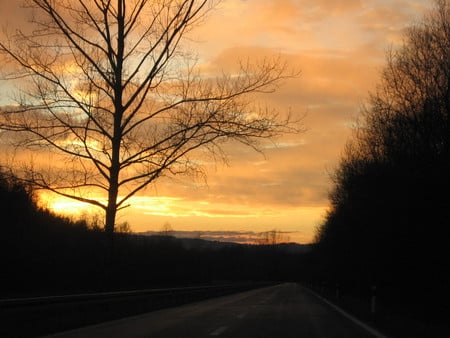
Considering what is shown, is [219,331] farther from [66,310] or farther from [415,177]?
[415,177]

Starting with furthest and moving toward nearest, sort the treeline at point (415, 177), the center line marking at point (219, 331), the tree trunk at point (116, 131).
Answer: the treeline at point (415, 177), the tree trunk at point (116, 131), the center line marking at point (219, 331)

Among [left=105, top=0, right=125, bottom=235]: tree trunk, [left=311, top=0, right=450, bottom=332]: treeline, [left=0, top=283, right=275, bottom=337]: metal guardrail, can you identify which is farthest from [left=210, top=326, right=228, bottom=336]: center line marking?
[left=311, top=0, right=450, bottom=332]: treeline

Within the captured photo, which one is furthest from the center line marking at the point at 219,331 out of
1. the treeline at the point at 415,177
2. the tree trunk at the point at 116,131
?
the treeline at the point at 415,177

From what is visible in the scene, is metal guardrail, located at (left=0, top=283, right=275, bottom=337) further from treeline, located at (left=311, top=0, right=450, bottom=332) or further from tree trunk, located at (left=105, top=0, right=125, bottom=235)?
treeline, located at (left=311, top=0, right=450, bottom=332)

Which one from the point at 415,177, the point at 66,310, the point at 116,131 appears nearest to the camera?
the point at 66,310

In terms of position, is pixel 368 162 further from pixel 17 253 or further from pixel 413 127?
pixel 17 253

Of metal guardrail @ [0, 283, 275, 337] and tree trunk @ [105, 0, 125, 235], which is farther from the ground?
tree trunk @ [105, 0, 125, 235]

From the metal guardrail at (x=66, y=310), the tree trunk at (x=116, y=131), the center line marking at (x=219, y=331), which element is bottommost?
the center line marking at (x=219, y=331)

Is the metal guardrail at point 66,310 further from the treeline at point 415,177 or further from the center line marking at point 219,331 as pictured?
the treeline at point 415,177

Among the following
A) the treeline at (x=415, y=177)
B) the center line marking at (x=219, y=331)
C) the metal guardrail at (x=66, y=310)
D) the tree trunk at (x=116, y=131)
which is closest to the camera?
the metal guardrail at (x=66, y=310)

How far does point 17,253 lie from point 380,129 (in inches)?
1502

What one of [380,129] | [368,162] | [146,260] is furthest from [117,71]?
[146,260]

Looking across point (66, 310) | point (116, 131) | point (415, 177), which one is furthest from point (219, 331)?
point (415, 177)

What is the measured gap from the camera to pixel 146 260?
86.9 m
